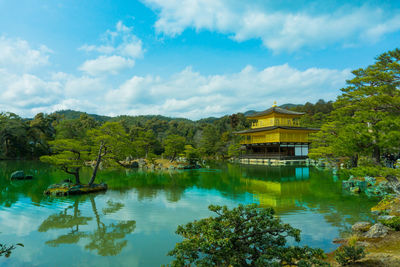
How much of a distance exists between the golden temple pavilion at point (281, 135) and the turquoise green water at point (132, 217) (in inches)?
664

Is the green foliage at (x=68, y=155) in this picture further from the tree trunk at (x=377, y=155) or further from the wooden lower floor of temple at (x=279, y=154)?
the wooden lower floor of temple at (x=279, y=154)

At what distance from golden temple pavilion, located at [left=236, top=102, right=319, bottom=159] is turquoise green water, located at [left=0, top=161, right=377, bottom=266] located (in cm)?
1686

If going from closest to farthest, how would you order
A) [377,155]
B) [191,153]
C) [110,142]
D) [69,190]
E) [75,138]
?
[377,155] → [69,190] → [110,142] → [191,153] → [75,138]

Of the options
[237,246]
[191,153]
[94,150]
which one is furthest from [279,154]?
[237,246]

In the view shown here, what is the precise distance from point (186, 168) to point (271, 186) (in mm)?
13314

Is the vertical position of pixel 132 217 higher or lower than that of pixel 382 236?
lower

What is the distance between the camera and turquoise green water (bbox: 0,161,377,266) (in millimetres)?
5973

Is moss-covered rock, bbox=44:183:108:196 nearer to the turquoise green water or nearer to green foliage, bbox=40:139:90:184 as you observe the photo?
the turquoise green water

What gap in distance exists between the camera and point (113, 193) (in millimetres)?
13188

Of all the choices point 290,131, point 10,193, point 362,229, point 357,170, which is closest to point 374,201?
point 362,229

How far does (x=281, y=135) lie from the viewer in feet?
100

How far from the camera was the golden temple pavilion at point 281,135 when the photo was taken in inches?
1206

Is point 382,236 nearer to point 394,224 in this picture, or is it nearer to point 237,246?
point 394,224

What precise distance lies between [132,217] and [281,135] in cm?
2553
